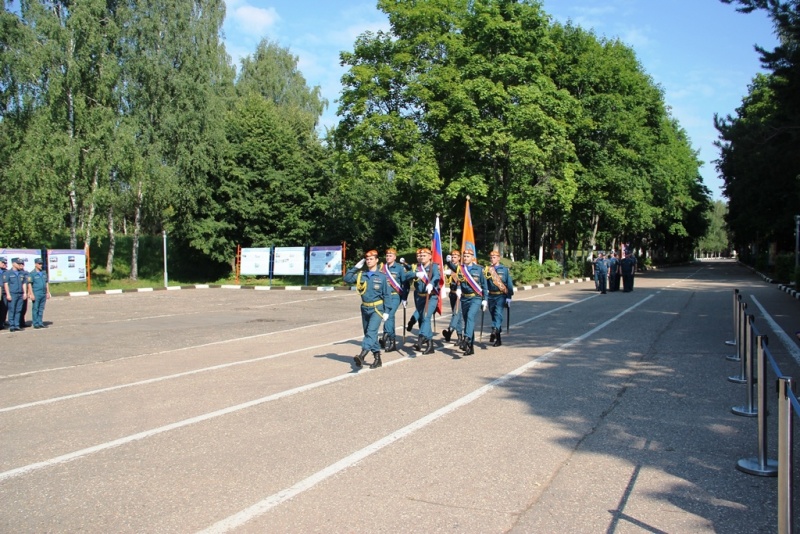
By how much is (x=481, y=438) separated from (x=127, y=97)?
3720 centimetres

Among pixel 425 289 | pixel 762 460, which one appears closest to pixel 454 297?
pixel 425 289

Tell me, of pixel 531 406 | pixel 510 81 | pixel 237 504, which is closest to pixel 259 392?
pixel 531 406

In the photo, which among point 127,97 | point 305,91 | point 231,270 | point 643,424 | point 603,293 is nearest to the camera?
point 643,424

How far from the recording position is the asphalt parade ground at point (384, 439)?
4543mm

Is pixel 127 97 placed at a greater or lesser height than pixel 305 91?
lesser

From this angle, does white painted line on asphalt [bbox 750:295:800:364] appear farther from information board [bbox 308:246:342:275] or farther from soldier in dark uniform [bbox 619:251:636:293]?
information board [bbox 308:246:342:275]

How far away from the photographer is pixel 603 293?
2841cm

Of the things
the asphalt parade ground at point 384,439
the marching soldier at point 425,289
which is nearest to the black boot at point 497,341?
the asphalt parade ground at point 384,439

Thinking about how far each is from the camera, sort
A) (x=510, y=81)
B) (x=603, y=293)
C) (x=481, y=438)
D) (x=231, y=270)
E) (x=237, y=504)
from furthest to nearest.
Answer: (x=231, y=270)
(x=510, y=81)
(x=603, y=293)
(x=481, y=438)
(x=237, y=504)

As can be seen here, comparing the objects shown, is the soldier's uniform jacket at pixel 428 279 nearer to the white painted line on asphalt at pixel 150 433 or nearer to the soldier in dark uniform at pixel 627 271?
the white painted line on asphalt at pixel 150 433

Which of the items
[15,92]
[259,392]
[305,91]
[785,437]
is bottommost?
[259,392]

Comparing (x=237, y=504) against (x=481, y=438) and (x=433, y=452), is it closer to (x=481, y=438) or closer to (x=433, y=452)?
(x=433, y=452)

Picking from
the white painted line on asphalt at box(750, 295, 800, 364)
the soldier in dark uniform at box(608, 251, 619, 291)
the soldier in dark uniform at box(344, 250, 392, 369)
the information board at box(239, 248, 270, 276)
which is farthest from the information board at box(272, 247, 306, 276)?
the soldier in dark uniform at box(344, 250, 392, 369)

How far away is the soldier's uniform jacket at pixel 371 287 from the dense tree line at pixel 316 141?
22810 mm
